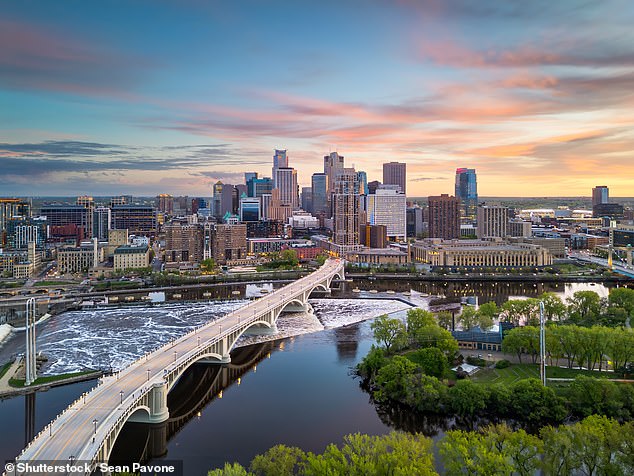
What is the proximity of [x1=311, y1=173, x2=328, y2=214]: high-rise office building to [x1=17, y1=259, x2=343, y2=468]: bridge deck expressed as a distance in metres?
152

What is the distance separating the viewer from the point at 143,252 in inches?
3100

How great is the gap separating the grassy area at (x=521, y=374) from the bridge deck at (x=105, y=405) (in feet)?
51.6

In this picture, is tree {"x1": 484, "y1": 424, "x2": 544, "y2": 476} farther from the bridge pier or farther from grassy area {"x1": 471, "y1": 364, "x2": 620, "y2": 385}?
the bridge pier

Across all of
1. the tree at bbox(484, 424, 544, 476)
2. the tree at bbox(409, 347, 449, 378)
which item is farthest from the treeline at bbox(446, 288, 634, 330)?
the tree at bbox(484, 424, 544, 476)

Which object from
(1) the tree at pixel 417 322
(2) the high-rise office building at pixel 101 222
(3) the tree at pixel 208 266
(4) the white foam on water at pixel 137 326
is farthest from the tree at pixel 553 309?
(2) the high-rise office building at pixel 101 222

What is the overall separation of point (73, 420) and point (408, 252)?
75.5 metres

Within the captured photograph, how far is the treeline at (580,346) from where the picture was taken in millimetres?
27328

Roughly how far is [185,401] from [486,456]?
16.9 metres

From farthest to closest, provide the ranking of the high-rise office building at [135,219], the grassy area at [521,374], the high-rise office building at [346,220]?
the high-rise office building at [135,219]
the high-rise office building at [346,220]
the grassy area at [521,374]

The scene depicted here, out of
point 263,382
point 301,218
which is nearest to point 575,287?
point 263,382

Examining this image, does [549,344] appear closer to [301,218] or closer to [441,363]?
[441,363]

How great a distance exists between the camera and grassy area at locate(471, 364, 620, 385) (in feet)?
89.0

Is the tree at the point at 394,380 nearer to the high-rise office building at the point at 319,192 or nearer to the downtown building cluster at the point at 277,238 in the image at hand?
the downtown building cluster at the point at 277,238

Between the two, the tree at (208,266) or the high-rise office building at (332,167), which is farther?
the high-rise office building at (332,167)
